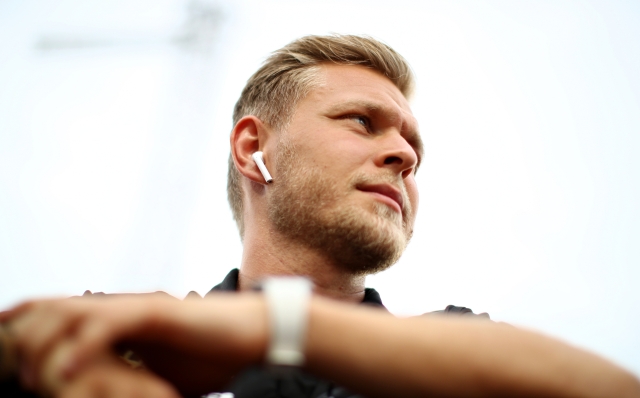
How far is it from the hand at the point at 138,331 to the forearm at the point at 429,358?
0.10 m

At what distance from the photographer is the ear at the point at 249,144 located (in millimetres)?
1979

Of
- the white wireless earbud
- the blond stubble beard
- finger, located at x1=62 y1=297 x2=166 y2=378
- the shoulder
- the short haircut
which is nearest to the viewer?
finger, located at x1=62 y1=297 x2=166 y2=378

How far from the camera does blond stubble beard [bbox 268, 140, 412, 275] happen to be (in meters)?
1.62

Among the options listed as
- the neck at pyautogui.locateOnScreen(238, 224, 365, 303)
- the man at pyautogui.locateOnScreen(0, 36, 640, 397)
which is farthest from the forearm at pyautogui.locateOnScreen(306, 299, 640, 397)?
the neck at pyautogui.locateOnScreen(238, 224, 365, 303)

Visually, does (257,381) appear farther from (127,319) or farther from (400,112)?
(400,112)

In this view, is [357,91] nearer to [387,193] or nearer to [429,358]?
[387,193]

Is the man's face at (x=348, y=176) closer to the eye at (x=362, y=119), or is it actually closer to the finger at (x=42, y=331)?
the eye at (x=362, y=119)

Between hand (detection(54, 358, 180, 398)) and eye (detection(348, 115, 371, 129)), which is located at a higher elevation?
eye (detection(348, 115, 371, 129))

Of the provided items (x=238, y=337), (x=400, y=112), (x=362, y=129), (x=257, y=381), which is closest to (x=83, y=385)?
(x=238, y=337)

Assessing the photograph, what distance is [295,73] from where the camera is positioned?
218 cm

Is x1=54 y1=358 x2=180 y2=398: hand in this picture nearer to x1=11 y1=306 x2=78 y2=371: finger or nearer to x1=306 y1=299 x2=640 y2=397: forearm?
x1=11 y1=306 x2=78 y2=371: finger

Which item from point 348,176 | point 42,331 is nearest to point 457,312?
point 348,176

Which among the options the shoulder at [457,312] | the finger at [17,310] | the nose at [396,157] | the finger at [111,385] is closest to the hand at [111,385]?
the finger at [111,385]

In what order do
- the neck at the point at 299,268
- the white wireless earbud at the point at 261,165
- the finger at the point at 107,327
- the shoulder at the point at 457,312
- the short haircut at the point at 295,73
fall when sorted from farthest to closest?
the short haircut at the point at 295,73 < the white wireless earbud at the point at 261,165 < the neck at the point at 299,268 < the shoulder at the point at 457,312 < the finger at the point at 107,327
